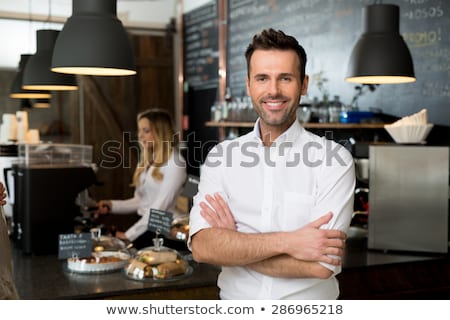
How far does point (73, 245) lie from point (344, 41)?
195 cm

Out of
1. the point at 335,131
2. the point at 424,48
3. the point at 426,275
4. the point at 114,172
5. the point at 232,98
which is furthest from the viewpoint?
the point at 114,172

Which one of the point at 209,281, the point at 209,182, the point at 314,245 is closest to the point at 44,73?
the point at 209,281

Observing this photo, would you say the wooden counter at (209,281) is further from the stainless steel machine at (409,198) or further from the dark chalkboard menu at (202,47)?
the dark chalkboard menu at (202,47)

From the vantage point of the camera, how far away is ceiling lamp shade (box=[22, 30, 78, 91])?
2.72m

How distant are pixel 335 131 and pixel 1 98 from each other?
3.11 m

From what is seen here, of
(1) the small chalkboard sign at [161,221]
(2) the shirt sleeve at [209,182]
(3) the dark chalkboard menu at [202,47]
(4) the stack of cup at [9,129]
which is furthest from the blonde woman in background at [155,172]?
(3) the dark chalkboard menu at [202,47]

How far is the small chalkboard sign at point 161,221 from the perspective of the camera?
7.28 ft

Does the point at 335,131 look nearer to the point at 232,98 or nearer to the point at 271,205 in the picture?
the point at 232,98

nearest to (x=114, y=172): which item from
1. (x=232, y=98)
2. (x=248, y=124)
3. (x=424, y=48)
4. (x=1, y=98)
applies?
(x=1, y=98)

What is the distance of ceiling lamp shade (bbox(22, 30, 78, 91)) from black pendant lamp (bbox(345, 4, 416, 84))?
126cm

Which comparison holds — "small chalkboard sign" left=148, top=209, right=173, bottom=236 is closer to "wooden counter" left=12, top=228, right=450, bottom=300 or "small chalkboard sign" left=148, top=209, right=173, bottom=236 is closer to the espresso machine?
"wooden counter" left=12, top=228, right=450, bottom=300

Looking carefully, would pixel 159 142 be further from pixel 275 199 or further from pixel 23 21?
pixel 23 21

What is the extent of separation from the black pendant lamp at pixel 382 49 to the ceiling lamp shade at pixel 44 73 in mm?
1264

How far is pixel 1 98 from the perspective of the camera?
5.16 m
